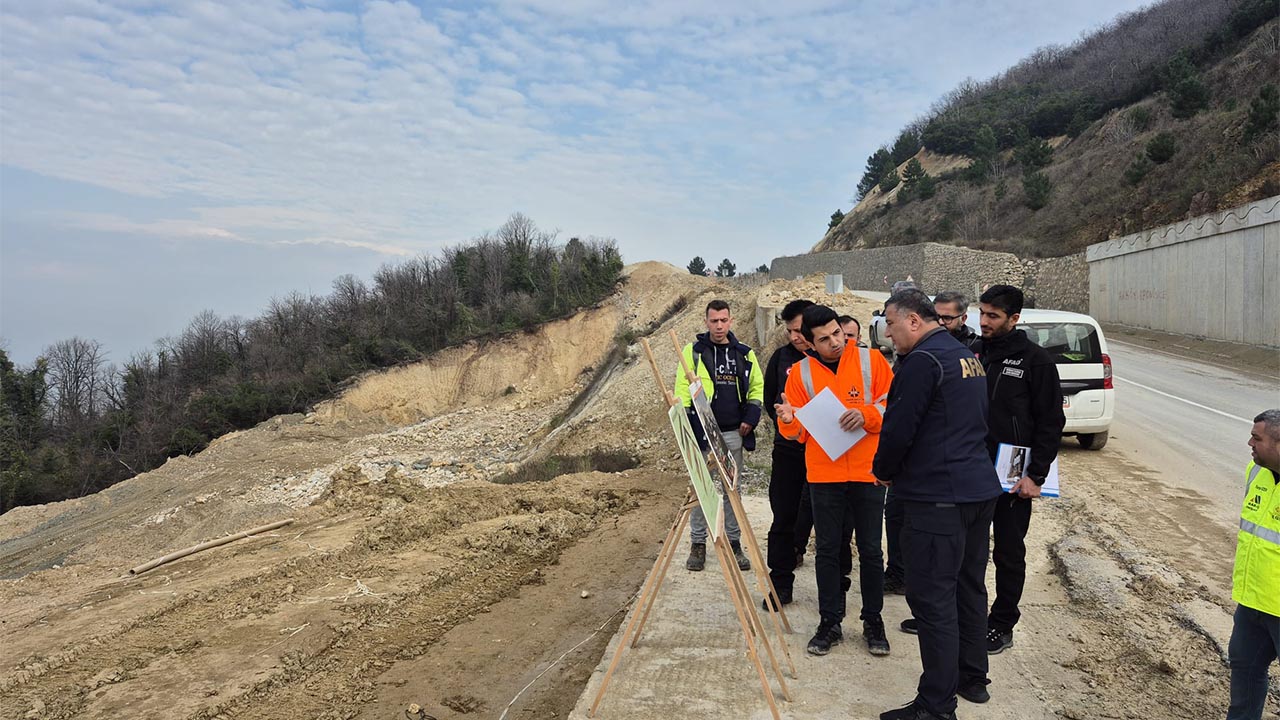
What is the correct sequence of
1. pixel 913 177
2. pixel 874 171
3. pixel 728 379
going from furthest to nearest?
pixel 874 171 → pixel 913 177 → pixel 728 379

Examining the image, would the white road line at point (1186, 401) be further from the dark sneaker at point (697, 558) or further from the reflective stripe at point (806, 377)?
the reflective stripe at point (806, 377)

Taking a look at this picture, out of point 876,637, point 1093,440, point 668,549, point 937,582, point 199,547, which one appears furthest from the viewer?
point 199,547

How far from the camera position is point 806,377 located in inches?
173

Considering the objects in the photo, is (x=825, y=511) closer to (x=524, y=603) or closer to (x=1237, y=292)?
(x=524, y=603)

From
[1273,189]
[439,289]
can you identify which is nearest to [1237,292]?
[1273,189]

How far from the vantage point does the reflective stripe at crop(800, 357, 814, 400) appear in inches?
173

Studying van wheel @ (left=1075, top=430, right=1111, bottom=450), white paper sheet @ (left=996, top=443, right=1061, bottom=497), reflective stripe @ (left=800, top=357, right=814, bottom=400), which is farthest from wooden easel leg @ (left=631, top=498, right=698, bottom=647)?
van wheel @ (left=1075, top=430, right=1111, bottom=450)

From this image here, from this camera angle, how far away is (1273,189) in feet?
78.9

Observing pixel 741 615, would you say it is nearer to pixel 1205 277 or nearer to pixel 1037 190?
pixel 1205 277

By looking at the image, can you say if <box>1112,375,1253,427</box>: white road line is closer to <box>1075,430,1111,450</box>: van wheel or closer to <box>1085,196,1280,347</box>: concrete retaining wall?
<box>1075,430,1111,450</box>: van wheel

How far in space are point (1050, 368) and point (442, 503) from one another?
8072 millimetres

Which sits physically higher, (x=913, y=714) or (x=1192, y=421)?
(x=913, y=714)

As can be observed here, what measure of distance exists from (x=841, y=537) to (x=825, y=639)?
61 cm

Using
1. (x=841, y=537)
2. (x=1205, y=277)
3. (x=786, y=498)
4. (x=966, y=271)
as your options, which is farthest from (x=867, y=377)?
(x=966, y=271)
